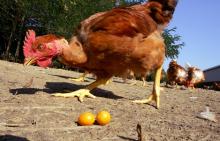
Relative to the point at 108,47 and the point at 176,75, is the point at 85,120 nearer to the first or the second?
the point at 108,47

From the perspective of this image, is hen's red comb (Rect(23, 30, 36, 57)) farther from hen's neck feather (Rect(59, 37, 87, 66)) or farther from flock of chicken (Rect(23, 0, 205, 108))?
hen's neck feather (Rect(59, 37, 87, 66))

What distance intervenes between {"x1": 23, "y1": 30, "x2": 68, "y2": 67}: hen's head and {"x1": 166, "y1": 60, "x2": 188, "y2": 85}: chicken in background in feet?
31.7

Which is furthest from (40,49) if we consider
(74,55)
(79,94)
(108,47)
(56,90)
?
(56,90)

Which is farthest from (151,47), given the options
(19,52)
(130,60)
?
(19,52)

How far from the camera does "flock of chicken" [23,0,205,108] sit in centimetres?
634

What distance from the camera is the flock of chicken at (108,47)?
6336 millimetres

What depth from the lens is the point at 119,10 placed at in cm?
703

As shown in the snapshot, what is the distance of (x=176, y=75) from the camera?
15539mm

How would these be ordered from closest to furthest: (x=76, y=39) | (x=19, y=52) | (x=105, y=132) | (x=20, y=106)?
Result: (x=105, y=132), (x=20, y=106), (x=76, y=39), (x=19, y=52)

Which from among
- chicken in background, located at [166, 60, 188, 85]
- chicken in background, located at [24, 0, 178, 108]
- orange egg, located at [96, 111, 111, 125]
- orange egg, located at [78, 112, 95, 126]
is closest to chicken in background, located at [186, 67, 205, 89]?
chicken in background, located at [166, 60, 188, 85]

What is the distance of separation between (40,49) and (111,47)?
107 centimetres

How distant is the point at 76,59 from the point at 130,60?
2.72 feet

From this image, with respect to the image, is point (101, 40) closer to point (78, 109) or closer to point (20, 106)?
point (78, 109)

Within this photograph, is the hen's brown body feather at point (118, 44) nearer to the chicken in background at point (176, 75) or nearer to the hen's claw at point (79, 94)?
the hen's claw at point (79, 94)
